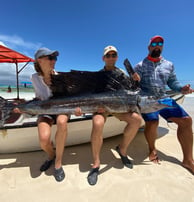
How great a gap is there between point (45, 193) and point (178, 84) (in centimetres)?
259

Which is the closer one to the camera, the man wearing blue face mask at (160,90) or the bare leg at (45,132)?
the bare leg at (45,132)

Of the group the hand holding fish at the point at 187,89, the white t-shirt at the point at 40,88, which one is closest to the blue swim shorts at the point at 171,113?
the hand holding fish at the point at 187,89

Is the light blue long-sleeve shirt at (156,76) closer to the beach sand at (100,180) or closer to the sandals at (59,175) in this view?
the beach sand at (100,180)

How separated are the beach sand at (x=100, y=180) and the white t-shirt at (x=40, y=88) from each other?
105 centimetres

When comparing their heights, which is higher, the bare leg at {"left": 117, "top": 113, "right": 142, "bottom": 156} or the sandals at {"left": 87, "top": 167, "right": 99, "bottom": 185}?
the bare leg at {"left": 117, "top": 113, "right": 142, "bottom": 156}

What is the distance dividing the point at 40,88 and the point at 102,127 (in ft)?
3.77

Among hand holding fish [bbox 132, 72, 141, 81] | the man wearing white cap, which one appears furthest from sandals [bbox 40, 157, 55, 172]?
hand holding fish [bbox 132, 72, 141, 81]

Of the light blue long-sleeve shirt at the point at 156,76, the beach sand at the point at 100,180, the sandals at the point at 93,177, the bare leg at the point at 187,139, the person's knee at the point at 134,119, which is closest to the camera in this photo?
the beach sand at the point at 100,180

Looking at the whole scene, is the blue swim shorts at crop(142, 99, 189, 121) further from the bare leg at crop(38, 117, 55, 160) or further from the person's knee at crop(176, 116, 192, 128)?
the bare leg at crop(38, 117, 55, 160)

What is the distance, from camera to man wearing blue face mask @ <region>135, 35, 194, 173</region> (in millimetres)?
2221

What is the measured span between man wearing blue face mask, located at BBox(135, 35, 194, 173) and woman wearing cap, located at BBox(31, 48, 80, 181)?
4.58ft

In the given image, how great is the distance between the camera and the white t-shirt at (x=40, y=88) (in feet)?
7.22

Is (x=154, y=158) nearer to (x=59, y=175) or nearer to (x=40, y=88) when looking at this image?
(x=59, y=175)

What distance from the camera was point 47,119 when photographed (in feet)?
6.93
